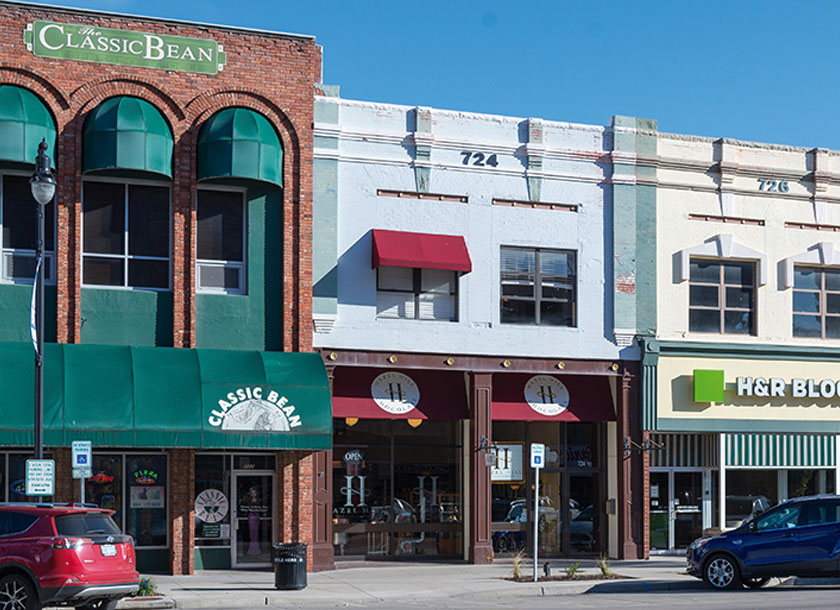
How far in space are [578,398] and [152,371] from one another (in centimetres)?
1048

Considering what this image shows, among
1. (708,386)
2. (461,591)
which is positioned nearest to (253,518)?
(461,591)

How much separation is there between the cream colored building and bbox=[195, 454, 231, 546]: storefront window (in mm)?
10145

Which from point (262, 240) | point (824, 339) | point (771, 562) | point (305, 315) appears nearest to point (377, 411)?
point (305, 315)

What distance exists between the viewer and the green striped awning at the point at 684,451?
96.5 ft

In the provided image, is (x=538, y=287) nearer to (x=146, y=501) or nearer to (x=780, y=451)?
(x=780, y=451)

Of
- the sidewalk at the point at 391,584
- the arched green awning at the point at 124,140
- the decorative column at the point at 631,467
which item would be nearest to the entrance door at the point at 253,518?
the sidewalk at the point at 391,584

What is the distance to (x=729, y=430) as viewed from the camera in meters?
29.3

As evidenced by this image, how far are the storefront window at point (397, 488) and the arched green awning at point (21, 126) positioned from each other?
352 inches

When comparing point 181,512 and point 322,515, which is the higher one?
point 181,512

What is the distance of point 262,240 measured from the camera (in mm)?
25922

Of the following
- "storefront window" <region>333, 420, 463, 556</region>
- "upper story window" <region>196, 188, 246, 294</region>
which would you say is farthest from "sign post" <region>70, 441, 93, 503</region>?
"storefront window" <region>333, 420, 463, 556</region>

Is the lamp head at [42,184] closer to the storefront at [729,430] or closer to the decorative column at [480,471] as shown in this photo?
the decorative column at [480,471]

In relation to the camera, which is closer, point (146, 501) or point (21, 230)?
point (21, 230)

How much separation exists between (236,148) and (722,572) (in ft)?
42.2
